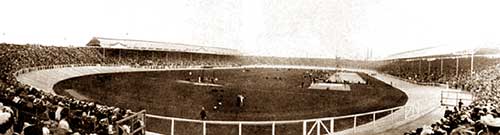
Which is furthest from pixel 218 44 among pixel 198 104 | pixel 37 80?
pixel 198 104

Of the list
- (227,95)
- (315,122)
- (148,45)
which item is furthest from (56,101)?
(148,45)

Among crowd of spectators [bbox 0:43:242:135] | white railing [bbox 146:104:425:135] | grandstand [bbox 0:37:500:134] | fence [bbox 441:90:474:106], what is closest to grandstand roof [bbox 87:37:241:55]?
grandstand [bbox 0:37:500:134]

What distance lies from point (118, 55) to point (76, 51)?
10841 mm

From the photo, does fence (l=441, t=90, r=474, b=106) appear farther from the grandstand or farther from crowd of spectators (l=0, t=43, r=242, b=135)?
crowd of spectators (l=0, t=43, r=242, b=135)

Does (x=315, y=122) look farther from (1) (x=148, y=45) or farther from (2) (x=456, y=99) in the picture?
(1) (x=148, y=45)

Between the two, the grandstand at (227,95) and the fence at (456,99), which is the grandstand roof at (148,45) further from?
the fence at (456,99)

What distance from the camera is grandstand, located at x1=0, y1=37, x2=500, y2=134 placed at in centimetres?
991

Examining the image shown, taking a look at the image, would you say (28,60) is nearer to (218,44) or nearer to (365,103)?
(365,103)

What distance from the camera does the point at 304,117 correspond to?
20078 millimetres

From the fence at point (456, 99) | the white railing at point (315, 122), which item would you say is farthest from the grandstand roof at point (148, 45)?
the white railing at point (315, 122)

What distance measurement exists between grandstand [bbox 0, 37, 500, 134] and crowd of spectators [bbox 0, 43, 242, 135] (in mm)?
25

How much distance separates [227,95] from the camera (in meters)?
29.3

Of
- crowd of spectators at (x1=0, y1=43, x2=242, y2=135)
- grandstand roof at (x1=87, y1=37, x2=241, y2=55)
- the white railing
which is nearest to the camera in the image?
crowd of spectators at (x1=0, y1=43, x2=242, y2=135)

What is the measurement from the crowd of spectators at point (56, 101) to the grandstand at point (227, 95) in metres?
0.02
